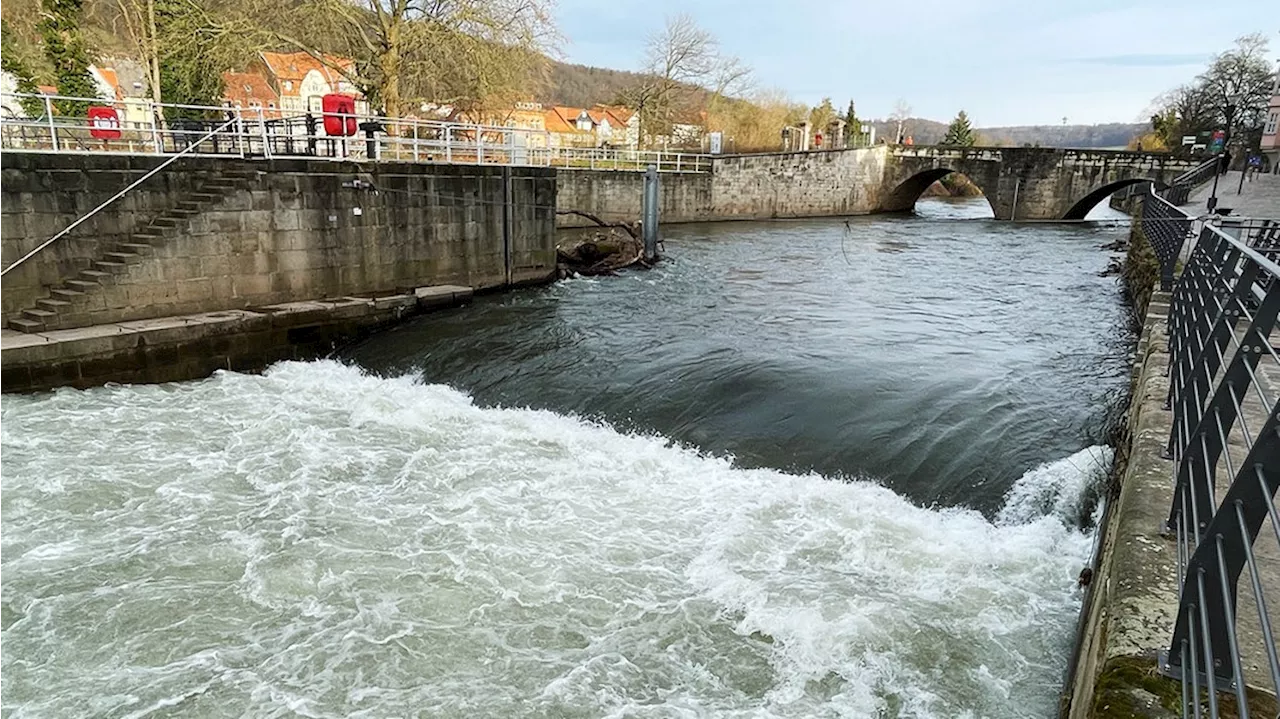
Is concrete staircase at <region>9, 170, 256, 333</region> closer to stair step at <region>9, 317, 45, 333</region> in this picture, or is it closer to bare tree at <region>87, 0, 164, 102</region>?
stair step at <region>9, 317, 45, 333</region>

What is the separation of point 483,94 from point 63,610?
2344 centimetres

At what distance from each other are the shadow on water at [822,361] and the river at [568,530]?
0.06 meters

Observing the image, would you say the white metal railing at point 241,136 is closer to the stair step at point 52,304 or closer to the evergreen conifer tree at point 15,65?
the stair step at point 52,304

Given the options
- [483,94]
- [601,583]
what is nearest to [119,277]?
[601,583]

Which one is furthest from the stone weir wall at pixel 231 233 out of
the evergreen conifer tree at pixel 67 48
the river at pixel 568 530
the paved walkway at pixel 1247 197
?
the evergreen conifer tree at pixel 67 48

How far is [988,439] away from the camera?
27.7ft

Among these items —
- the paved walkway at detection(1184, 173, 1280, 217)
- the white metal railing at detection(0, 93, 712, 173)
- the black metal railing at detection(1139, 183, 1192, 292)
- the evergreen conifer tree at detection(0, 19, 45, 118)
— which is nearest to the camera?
the black metal railing at detection(1139, 183, 1192, 292)

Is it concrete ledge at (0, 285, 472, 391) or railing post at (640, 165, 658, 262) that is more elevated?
railing post at (640, 165, 658, 262)

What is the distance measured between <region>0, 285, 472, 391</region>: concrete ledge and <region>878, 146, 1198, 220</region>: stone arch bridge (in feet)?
131

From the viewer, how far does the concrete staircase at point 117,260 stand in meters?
11.3

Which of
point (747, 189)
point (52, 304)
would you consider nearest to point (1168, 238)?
point (52, 304)

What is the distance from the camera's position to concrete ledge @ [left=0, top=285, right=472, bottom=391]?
34.4 feet

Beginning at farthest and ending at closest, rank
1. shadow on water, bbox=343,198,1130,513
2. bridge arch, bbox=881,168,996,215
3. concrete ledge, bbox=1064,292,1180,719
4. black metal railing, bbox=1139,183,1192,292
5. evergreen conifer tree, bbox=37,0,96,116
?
bridge arch, bbox=881,168,996,215 → evergreen conifer tree, bbox=37,0,96,116 → black metal railing, bbox=1139,183,1192,292 → shadow on water, bbox=343,198,1130,513 → concrete ledge, bbox=1064,292,1180,719

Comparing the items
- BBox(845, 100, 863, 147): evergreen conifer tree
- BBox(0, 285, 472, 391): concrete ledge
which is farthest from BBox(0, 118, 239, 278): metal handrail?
BBox(845, 100, 863, 147): evergreen conifer tree
